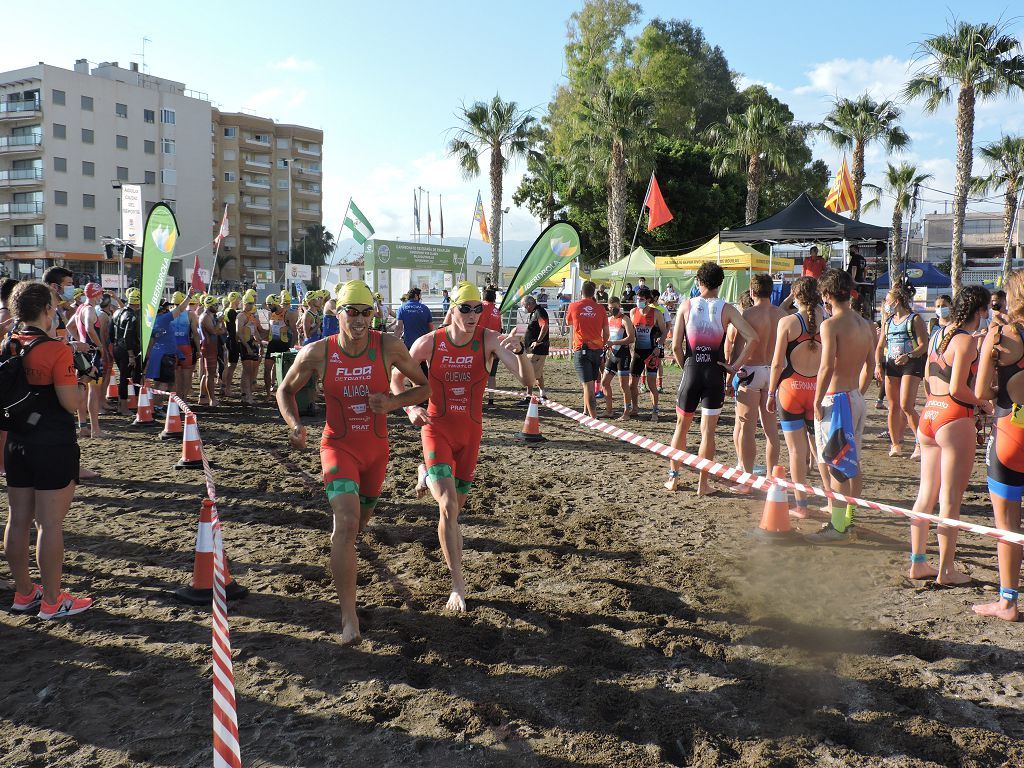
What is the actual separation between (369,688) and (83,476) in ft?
18.0

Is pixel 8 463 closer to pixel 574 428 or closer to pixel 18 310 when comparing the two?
pixel 18 310

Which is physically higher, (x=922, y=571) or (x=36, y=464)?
(x=36, y=464)

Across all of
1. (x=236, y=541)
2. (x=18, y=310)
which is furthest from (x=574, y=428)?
(x=18, y=310)

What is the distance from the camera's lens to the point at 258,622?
13.9 ft

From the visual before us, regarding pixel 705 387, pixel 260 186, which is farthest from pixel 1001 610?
pixel 260 186

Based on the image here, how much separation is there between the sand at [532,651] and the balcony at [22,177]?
62.9 meters

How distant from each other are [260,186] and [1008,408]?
255 ft

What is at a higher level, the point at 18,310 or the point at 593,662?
the point at 18,310

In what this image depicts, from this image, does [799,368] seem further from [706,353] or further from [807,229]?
[807,229]

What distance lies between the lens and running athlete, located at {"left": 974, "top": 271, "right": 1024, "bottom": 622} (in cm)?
383

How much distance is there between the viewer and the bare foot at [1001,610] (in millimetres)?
4121

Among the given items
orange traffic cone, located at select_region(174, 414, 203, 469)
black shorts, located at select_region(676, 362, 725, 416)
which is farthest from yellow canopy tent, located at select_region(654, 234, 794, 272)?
orange traffic cone, located at select_region(174, 414, 203, 469)

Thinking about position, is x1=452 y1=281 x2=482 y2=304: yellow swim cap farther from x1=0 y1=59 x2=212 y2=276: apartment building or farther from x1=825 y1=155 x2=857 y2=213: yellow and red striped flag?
x1=0 y1=59 x2=212 y2=276: apartment building

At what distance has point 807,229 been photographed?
48.8 ft
